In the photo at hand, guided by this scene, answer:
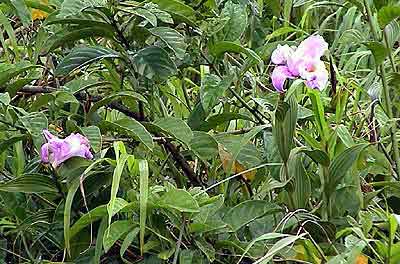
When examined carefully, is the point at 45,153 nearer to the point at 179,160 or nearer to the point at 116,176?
the point at 116,176

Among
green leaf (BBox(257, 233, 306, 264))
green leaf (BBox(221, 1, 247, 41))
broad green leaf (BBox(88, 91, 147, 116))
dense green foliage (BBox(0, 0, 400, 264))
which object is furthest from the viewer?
green leaf (BBox(221, 1, 247, 41))

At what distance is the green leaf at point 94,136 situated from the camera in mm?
993

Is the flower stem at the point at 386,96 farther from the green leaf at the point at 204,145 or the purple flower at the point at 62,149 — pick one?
the purple flower at the point at 62,149

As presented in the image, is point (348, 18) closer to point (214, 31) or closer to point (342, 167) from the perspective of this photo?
point (214, 31)

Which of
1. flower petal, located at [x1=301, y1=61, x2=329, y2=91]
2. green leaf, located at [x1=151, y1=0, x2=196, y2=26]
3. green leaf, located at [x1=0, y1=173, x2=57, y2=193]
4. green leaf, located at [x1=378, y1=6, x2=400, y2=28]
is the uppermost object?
green leaf, located at [x1=378, y1=6, x2=400, y2=28]

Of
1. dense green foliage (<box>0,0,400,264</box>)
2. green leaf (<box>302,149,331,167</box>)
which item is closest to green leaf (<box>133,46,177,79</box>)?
dense green foliage (<box>0,0,400,264</box>)

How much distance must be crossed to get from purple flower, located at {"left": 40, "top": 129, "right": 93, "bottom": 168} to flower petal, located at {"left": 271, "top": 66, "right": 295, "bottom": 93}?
0.85 feet

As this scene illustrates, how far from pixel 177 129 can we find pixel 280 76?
15 centimetres

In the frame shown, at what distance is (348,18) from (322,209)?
1.01m

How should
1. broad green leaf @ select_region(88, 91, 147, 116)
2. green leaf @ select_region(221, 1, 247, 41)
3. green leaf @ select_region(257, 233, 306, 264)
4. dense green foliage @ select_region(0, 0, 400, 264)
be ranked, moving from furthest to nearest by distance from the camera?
green leaf @ select_region(221, 1, 247, 41) → broad green leaf @ select_region(88, 91, 147, 116) → dense green foliage @ select_region(0, 0, 400, 264) → green leaf @ select_region(257, 233, 306, 264)

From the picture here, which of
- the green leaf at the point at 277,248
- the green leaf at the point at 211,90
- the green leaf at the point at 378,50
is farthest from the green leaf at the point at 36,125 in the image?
A: the green leaf at the point at 378,50

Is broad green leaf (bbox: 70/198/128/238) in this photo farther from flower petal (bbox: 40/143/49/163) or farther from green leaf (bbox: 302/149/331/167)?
green leaf (bbox: 302/149/331/167)

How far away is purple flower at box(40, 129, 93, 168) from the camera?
3.10ft

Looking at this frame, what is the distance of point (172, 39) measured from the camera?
1.06 metres
